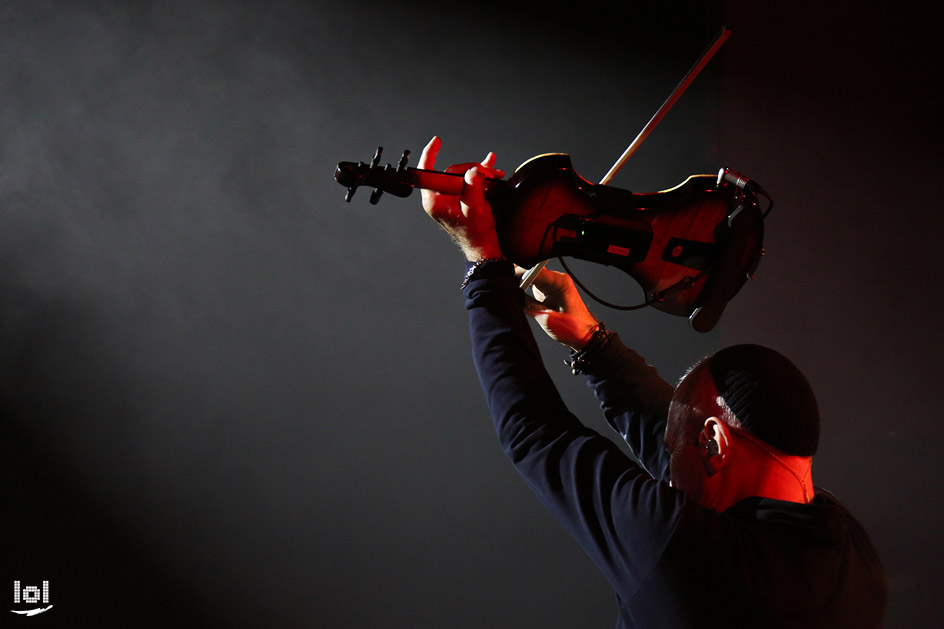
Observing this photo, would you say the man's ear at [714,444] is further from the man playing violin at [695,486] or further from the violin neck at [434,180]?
the violin neck at [434,180]

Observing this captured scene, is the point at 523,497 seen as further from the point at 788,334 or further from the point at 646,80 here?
the point at 646,80

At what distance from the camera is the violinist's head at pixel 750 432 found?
888 millimetres

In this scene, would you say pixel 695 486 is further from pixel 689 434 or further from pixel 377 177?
pixel 377 177

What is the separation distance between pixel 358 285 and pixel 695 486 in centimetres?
120

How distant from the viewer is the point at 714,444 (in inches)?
36.1

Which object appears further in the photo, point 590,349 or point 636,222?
point 590,349

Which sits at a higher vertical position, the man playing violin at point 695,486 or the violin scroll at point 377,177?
the violin scroll at point 377,177

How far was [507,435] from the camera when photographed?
894 mm

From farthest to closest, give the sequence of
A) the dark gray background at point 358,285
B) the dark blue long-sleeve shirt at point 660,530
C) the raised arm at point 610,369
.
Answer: the dark gray background at point 358,285 → the raised arm at point 610,369 → the dark blue long-sleeve shirt at point 660,530

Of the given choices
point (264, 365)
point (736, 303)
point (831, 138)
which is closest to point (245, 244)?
point (264, 365)

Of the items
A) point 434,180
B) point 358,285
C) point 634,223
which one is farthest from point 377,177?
point 358,285

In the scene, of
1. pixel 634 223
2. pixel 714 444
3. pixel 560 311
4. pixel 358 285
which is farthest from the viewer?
pixel 358 285

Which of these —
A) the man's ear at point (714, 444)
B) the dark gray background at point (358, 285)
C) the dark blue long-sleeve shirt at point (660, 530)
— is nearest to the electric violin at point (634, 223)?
the dark blue long-sleeve shirt at point (660, 530)

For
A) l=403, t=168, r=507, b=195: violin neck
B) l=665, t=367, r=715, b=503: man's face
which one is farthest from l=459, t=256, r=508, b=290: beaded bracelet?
l=665, t=367, r=715, b=503: man's face
